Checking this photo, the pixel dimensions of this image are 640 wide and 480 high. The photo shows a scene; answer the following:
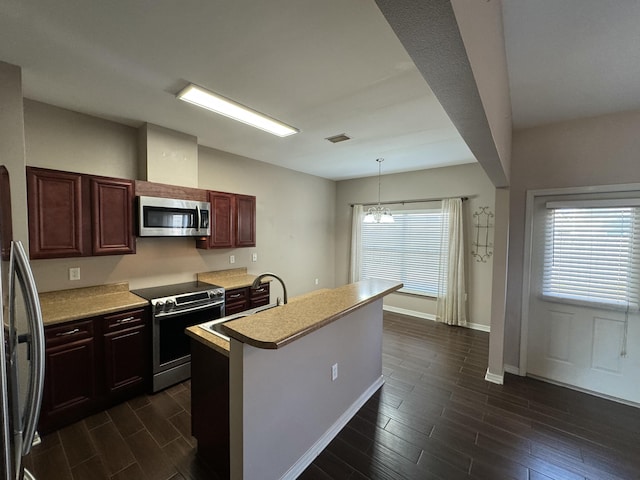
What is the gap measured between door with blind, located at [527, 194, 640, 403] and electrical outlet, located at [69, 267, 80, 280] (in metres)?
4.84

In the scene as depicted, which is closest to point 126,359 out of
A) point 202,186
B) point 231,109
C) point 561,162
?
point 202,186

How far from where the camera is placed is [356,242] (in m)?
5.88

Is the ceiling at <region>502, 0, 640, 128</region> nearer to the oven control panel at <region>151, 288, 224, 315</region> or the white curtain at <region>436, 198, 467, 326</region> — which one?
the white curtain at <region>436, 198, 467, 326</region>

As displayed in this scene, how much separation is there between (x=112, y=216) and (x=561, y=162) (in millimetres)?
4686

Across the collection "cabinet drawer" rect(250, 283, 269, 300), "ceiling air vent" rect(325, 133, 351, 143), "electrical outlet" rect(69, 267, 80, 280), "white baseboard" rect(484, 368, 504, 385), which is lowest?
"white baseboard" rect(484, 368, 504, 385)

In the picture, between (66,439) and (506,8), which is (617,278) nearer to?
(506,8)

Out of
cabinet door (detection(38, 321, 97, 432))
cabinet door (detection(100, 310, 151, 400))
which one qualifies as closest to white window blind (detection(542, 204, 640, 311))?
cabinet door (detection(100, 310, 151, 400))

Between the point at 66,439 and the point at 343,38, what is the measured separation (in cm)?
348

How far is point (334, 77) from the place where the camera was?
1.98 m

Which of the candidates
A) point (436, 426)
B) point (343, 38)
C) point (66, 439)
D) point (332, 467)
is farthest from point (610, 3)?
point (66, 439)

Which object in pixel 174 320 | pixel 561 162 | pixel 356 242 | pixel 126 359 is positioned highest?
pixel 561 162

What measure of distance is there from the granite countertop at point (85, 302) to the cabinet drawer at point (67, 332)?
59mm

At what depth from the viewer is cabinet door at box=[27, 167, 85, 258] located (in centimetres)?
216

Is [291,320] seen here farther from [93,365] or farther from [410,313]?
[410,313]
